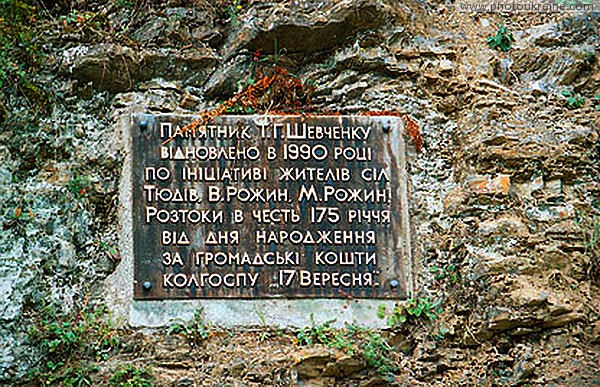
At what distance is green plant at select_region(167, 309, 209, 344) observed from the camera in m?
4.83

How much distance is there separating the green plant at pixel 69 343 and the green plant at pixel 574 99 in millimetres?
3037

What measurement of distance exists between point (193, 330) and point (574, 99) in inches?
106

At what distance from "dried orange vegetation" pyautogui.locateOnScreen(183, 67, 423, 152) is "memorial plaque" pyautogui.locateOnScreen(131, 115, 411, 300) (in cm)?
9

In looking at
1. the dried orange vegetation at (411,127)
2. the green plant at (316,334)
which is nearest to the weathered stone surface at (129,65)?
the dried orange vegetation at (411,127)

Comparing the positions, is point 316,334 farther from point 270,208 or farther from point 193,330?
point 270,208

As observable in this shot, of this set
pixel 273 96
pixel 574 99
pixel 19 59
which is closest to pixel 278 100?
pixel 273 96

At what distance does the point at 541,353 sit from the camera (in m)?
4.70

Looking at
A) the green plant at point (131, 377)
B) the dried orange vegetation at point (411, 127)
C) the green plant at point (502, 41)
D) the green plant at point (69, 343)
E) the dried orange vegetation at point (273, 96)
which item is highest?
the green plant at point (502, 41)

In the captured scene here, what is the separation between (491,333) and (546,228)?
0.70m

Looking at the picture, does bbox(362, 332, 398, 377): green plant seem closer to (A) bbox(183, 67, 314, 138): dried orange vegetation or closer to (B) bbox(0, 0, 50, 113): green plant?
(A) bbox(183, 67, 314, 138): dried orange vegetation

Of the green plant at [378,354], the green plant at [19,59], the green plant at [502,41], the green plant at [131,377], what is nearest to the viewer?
the green plant at [131,377]

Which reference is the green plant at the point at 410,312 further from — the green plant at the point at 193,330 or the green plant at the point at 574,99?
the green plant at the point at 574,99

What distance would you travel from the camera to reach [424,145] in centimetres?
536

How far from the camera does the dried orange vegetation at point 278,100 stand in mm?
5348
